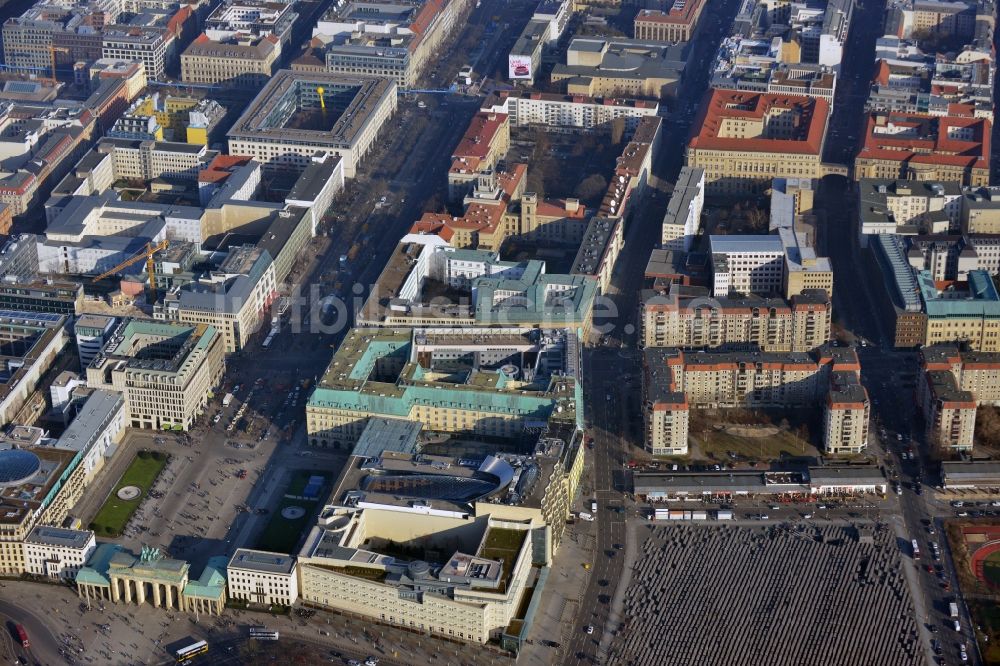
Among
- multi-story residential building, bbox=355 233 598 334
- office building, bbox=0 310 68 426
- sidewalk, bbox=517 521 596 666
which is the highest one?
multi-story residential building, bbox=355 233 598 334

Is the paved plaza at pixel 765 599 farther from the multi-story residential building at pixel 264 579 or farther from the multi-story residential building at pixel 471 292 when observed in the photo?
the multi-story residential building at pixel 471 292

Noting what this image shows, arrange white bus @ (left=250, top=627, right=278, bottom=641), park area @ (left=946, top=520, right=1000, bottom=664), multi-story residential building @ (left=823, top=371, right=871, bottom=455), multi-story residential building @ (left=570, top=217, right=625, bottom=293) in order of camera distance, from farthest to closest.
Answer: multi-story residential building @ (left=570, top=217, right=625, bottom=293), multi-story residential building @ (left=823, top=371, right=871, bottom=455), park area @ (left=946, top=520, right=1000, bottom=664), white bus @ (left=250, top=627, right=278, bottom=641)

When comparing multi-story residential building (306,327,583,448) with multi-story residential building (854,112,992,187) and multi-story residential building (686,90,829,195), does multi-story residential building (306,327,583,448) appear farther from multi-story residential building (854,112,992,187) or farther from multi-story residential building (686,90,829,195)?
multi-story residential building (854,112,992,187)

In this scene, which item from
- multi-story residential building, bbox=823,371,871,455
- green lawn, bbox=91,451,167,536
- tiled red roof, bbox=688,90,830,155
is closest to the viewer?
green lawn, bbox=91,451,167,536

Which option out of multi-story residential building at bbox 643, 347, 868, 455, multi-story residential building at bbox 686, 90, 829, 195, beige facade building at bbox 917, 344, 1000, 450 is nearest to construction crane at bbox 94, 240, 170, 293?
multi-story residential building at bbox 643, 347, 868, 455

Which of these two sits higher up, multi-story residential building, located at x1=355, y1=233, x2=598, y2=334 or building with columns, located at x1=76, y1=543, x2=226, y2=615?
multi-story residential building, located at x1=355, y1=233, x2=598, y2=334

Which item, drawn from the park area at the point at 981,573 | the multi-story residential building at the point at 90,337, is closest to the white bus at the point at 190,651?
the multi-story residential building at the point at 90,337
